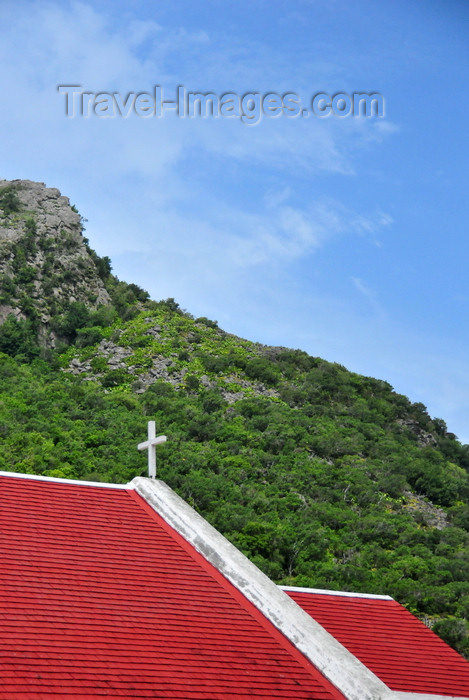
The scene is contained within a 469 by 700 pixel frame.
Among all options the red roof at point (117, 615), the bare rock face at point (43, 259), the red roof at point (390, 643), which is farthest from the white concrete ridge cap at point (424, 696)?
the bare rock face at point (43, 259)

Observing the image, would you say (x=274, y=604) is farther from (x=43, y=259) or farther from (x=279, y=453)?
(x=43, y=259)

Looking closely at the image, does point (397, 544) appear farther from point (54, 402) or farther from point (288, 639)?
point (288, 639)

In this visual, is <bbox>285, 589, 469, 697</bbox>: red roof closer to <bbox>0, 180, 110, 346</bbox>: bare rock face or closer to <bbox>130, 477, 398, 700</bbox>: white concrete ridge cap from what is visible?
<bbox>130, 477, 398, 700</bbox>: white concrete ridge cap

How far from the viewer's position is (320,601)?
39.7 ft

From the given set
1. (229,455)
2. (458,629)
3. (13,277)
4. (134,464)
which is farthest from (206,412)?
(458,629)

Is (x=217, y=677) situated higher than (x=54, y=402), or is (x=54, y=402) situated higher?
(x=54, y=402)

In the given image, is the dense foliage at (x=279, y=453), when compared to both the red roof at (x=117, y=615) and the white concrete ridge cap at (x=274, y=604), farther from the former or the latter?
the red roof at (x=117, y=615)

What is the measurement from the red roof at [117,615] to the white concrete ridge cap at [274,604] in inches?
4.2

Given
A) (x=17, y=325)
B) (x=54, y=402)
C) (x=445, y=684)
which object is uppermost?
(x=17, y=325)

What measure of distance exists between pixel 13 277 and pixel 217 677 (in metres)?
50.3

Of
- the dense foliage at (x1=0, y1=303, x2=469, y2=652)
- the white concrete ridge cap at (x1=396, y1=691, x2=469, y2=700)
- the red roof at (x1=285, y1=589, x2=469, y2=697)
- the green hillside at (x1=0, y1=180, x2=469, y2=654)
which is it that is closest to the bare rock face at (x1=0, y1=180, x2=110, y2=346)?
the green hillside at (x1=0, y1=180, x2=469, y2=654)

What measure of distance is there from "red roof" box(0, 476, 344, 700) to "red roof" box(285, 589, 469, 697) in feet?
8.18

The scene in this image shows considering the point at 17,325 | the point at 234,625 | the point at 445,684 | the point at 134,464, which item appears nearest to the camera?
the point at 234,625

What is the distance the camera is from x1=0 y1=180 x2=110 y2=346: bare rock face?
54.0 meters
